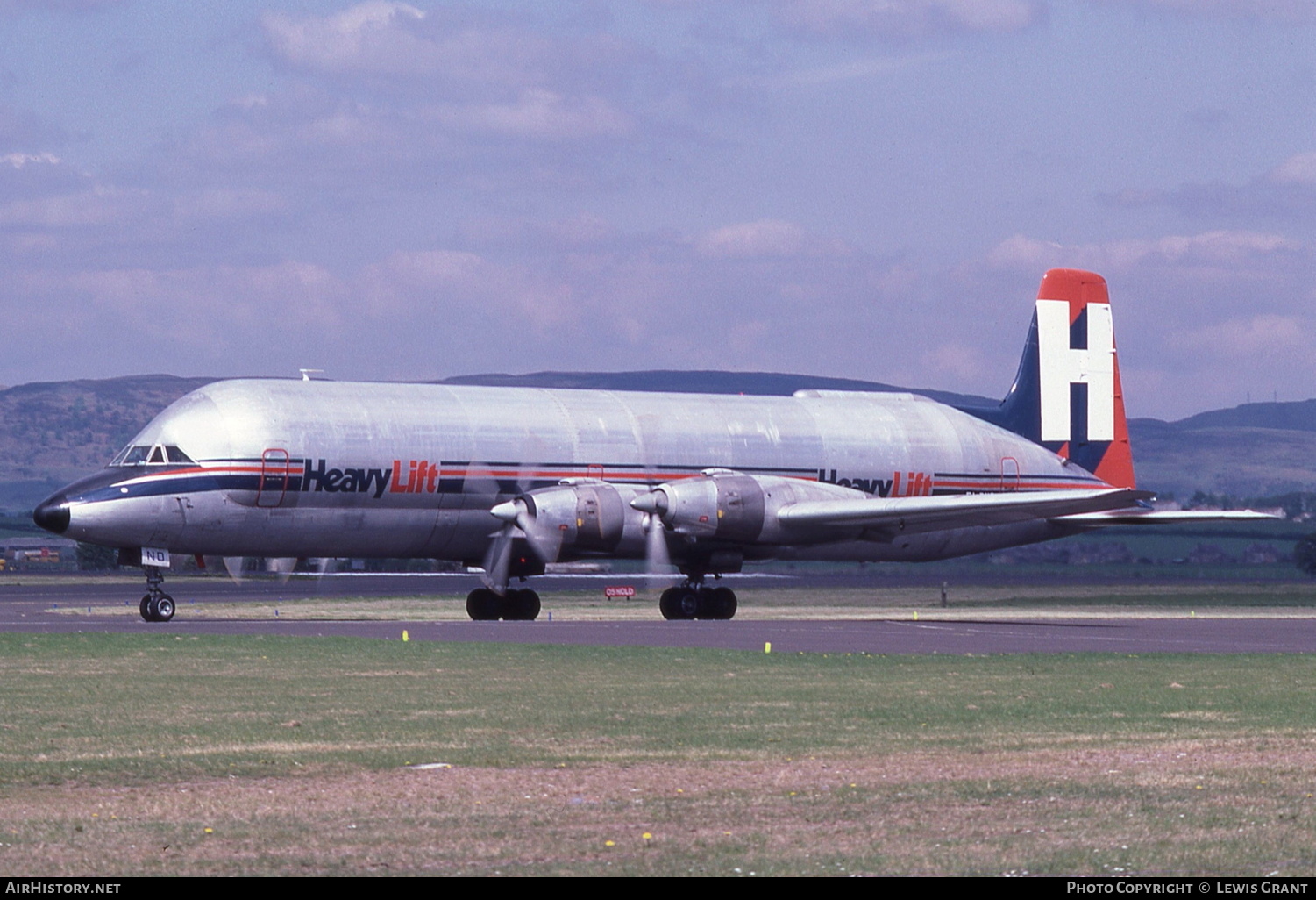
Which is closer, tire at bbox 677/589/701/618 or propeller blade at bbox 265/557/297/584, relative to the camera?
propeller blade at bbox 265/557/297/584

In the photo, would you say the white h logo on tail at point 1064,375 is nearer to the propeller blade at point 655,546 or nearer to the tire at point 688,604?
the tire at point 688,604

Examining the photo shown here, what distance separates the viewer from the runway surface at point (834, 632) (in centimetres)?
3159

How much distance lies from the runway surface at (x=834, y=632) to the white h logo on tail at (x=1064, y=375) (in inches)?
322

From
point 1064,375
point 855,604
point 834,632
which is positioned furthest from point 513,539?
point 1064,375

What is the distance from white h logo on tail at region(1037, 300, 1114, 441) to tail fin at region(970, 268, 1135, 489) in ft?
0.08

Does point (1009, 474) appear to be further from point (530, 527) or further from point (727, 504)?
point (530, 527)

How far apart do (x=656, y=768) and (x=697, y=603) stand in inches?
1164

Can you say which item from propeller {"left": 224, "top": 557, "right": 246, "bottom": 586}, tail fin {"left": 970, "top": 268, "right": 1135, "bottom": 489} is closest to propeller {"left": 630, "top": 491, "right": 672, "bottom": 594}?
propeller {"left": 224, "top": 557, "right": 246, "bottom": 586}

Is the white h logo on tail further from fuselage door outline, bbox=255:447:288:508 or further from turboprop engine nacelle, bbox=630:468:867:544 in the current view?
fuselage door outline, bbox=255:447:288:508

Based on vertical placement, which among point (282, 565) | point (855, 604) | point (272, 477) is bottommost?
point (855, 604)

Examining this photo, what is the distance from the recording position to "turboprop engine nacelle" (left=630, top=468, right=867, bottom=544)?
4159cm

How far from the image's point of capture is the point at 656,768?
15.6 m

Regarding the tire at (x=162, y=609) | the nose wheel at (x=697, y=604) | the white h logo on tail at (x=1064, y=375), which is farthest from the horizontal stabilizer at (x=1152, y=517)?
the tire at (x=162, y=609)

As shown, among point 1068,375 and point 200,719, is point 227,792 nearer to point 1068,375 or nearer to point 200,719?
point 200,719
